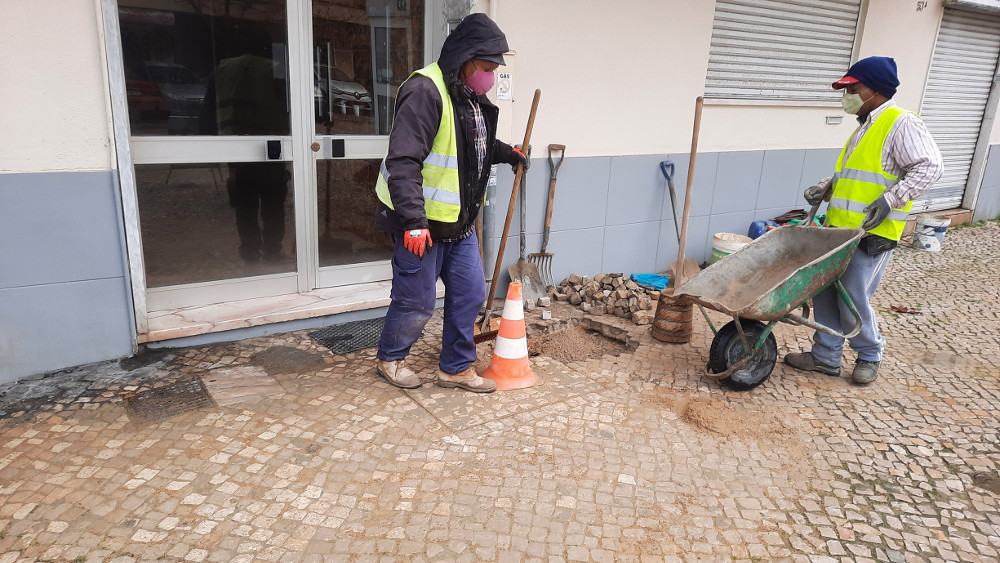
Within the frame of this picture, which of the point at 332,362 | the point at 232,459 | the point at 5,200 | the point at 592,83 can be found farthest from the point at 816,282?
the point at 5,200

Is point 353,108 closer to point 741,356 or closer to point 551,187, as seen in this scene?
point 551,187

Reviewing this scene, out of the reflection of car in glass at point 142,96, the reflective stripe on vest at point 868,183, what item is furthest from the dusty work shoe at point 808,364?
the reflection of car in glass at point 142,96

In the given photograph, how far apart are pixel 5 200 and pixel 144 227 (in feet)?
2.84

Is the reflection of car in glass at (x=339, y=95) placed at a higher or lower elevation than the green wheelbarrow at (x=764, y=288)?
higher

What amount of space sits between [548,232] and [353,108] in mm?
1896

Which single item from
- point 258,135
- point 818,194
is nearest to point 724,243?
point 818,194

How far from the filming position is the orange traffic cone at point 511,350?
166 inches

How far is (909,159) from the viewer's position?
4.04 metres

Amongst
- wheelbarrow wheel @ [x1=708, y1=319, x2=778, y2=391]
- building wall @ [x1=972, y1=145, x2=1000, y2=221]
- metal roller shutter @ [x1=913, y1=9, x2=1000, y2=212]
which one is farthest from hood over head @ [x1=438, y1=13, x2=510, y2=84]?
building wall @ [x1=972, y1=145, x2=1000, y2=221]

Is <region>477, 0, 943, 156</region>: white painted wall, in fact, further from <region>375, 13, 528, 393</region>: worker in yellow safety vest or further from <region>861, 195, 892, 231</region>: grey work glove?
<region>861, 195, 892, 231</region>: grey work glove

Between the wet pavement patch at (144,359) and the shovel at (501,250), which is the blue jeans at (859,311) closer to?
the shovel at (501,250)

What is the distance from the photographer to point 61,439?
3.37 m

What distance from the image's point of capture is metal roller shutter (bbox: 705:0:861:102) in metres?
6.63

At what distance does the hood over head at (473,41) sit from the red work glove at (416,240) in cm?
86
